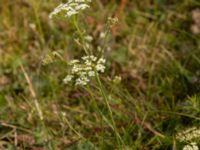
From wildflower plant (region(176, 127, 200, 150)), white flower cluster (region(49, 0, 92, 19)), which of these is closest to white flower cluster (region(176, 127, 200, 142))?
wildflower plant (region(176, 127, 200, 150))

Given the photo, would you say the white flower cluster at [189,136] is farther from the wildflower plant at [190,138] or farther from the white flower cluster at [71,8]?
the white flower cluster at [71,8]

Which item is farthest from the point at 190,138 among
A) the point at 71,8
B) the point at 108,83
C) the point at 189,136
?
the point at 71,8

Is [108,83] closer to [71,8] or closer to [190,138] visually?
[190,138]

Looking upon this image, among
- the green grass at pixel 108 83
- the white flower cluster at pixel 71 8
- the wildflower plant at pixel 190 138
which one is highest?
the white flower cluster at pixel 71 8

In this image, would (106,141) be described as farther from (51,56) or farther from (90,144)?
(51,56)

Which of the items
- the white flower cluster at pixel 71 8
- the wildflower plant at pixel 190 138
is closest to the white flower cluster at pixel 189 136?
the wildflower plant at pixel 190 138

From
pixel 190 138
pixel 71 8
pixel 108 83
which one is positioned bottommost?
pixel 190 138

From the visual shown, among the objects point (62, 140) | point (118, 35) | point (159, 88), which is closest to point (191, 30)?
point (118, 35)

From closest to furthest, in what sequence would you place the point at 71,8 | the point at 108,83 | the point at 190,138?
the point at 71,8, the point at 190,138, the point at 108,83

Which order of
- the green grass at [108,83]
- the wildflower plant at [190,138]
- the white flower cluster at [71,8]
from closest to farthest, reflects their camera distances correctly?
the white flower cluster at [71,8]
the wildflower plant at [190,138]
the green grass at [108,83]
